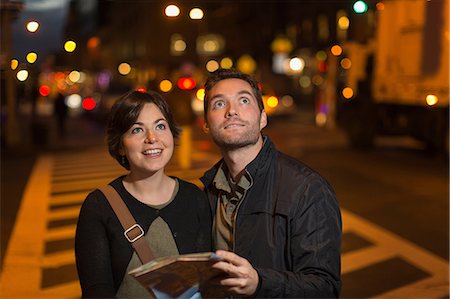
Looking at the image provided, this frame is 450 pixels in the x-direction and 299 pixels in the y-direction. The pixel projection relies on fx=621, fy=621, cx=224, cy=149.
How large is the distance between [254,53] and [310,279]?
4857cm

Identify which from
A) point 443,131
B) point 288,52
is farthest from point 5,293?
point 288,52

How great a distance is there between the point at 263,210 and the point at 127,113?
2.59ft

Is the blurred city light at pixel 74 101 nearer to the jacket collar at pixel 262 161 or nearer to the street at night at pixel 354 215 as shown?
the street at night at pixel 354 215

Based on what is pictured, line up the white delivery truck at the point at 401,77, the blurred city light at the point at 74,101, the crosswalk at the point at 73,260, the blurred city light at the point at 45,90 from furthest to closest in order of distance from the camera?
1. the blurred city light at the point at 74,101
2. the blurred city light at the point at 45,90
3. the white delivery truck at the point at 401,77
4. the crosswalk at the point at 73,260

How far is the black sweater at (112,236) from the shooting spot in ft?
8.70

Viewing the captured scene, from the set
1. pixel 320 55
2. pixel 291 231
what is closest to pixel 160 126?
pixel 291 231

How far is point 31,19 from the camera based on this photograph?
5.69 meters

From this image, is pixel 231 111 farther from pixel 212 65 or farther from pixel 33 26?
pixel 212 65

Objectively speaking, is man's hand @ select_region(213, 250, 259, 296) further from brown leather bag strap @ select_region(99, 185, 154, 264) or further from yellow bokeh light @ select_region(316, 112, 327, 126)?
yellow bokeh light @ select_region(316, 112, 327, 126)

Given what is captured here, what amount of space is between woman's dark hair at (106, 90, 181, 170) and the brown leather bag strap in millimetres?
355

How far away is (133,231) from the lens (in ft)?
8.75

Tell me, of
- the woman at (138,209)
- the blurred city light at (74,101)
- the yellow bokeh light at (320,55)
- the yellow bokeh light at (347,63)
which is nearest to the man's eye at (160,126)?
the woman at (138,209)

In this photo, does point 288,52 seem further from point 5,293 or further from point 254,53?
point 5,293

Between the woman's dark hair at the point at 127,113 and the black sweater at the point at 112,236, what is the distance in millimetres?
241
